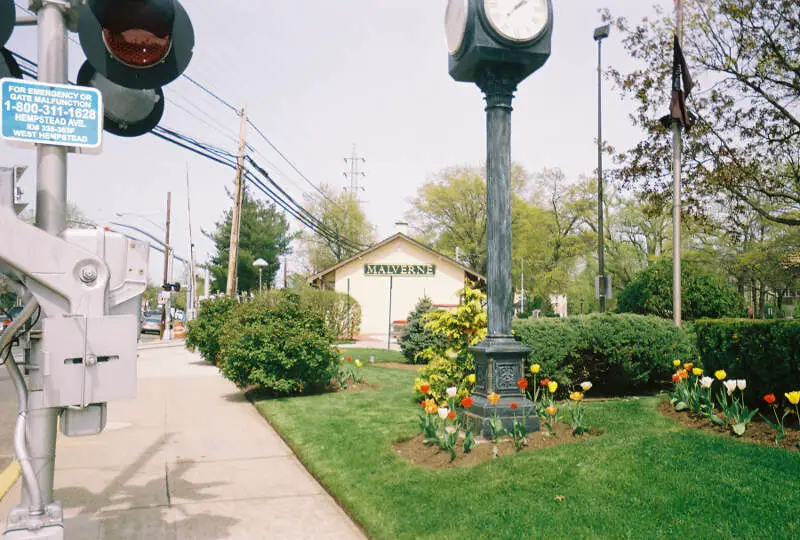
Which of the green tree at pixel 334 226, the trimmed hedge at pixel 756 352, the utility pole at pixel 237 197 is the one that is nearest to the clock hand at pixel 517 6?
the trimmed hedge at pixel 756 352

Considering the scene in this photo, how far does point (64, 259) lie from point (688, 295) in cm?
1184

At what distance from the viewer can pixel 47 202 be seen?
3.46 meters

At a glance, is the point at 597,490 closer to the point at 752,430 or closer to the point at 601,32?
the point at 752,430

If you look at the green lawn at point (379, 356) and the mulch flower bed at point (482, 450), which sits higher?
the mulch flower bed at point (482, 450)

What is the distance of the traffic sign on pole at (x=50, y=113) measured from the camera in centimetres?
334

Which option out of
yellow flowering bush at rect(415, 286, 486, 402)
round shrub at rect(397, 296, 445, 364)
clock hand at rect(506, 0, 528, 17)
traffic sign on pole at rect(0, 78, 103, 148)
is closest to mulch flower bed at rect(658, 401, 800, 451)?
yellow flowering bush at rect(415, 286, 486, 402)

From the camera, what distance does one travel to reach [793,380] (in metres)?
6.27

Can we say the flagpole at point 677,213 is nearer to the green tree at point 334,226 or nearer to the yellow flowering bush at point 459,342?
the yellow flowering bush at point 459,342

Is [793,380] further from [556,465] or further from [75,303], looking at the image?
[75,303]

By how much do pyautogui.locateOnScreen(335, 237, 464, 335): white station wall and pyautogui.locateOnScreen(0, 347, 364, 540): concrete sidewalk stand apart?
31747 millimetres

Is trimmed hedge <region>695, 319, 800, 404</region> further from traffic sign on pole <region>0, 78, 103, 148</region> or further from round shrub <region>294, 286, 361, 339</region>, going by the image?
round shrub <region>294, 286, 361, 339</region>

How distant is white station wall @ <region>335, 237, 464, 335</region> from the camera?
42.8m

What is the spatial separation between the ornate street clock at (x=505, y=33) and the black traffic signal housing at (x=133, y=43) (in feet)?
13.4

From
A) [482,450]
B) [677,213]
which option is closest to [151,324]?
[677,213]
